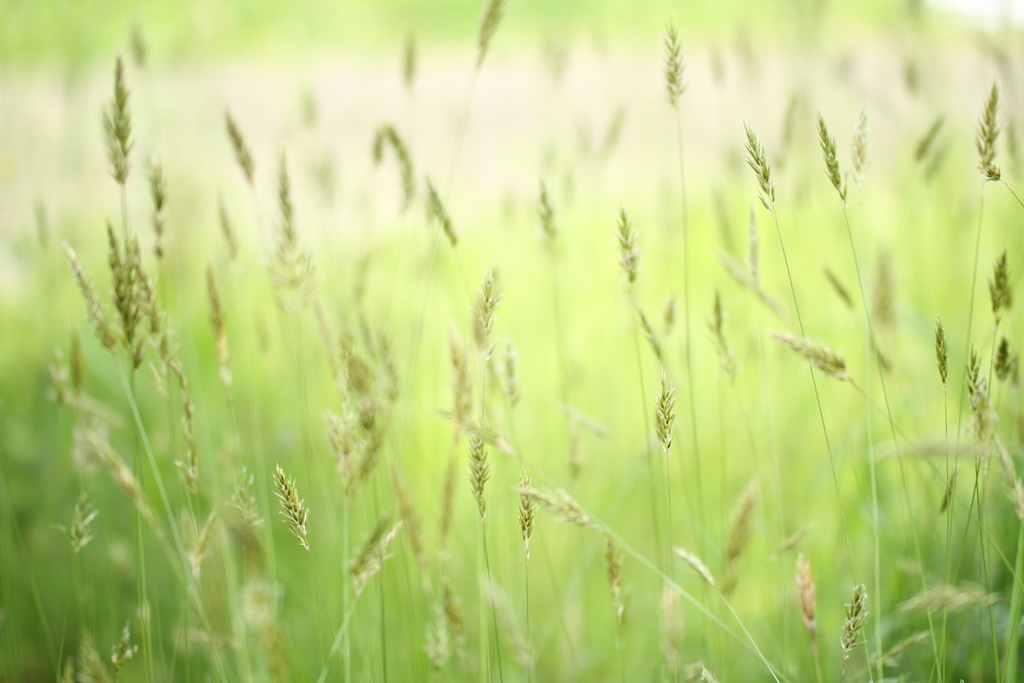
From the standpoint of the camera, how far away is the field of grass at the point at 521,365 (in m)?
0.86

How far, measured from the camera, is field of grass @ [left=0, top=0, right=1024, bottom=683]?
857mm

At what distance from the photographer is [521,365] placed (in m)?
2.24

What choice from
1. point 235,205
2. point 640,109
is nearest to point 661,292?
point 640,109

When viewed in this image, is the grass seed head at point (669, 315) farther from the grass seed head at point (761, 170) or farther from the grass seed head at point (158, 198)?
the grass seed head at point (158, 198)

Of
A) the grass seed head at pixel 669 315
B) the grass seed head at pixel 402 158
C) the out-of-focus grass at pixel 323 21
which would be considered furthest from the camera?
the out-of-focus grass at pixel 323 21

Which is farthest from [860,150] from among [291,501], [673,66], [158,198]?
[158,198]

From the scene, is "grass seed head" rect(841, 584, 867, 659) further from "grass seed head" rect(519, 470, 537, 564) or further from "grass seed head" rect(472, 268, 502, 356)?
"grass seed head" rect(472, 268, 502, 356)

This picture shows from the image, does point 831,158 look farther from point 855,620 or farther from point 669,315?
point 855,620

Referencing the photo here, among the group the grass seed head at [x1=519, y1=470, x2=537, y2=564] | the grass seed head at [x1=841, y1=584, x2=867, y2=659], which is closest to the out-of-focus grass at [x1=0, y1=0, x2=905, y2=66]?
the grass seed head at [x1=519, y1=470, x2=537, y2=564]

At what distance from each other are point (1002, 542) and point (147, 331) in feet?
5.80

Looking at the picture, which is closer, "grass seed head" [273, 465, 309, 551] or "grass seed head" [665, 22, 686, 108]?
"grass seed head" [273, 465, 309, 551]

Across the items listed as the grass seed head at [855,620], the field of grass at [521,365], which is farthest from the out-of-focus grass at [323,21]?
the grass seed head at [855,620]

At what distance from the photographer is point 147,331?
2.89ft

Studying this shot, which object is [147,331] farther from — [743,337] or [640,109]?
[640,109]
